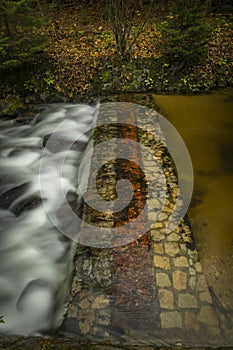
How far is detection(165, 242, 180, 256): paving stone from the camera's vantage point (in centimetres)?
377

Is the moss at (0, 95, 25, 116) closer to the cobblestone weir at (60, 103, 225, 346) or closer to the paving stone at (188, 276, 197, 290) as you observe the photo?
the cobblestone weir at (60, 103, 225, 346)

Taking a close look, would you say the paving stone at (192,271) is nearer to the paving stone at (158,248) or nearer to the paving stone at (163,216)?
the paving stone at (158,248)

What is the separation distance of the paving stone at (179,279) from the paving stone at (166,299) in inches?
4.9

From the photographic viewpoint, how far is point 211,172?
5.29 meters

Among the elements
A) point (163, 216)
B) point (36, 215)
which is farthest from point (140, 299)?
point (36, 215)

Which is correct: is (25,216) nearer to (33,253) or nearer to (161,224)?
(33,253)

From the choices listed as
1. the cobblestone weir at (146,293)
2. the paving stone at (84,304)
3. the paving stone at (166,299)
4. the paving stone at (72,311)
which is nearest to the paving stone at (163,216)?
the cobblestone weir at (146,293)

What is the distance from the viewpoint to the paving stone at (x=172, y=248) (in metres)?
3.77

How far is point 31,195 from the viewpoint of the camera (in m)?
5.53

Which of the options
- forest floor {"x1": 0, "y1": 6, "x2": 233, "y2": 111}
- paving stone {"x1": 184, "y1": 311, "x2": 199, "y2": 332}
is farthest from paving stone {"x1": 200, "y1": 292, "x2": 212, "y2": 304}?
forest floor {"x1": 0, "y1": 6, "x2": 233, "y2": 111}

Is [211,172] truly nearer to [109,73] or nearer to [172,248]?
[172,248]

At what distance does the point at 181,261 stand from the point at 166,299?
1.83ft

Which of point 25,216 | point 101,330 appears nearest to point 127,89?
point 25,216

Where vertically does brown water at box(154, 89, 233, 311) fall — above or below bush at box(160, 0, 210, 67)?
below
